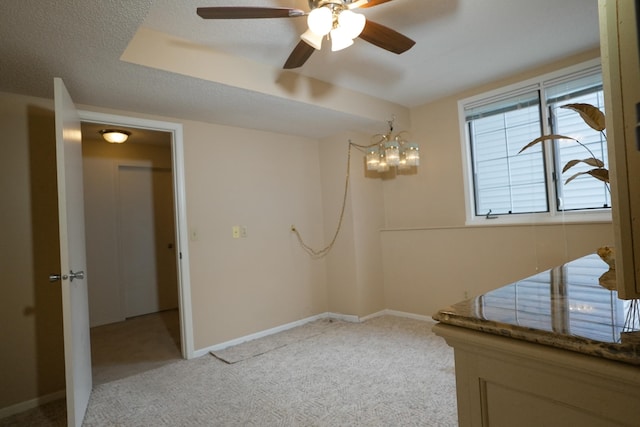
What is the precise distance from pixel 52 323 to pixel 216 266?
1.22 meters

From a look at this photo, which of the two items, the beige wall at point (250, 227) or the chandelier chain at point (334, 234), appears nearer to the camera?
the beige wall at point (250, 227)

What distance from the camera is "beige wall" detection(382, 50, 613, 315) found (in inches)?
111

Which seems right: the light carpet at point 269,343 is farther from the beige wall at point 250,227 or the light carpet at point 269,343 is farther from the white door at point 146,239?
the white door at point 146,239

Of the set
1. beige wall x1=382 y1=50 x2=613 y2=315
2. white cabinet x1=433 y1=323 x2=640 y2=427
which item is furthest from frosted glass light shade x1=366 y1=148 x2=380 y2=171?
white cabinet x1=433 y1=323 x2=640 y2=427

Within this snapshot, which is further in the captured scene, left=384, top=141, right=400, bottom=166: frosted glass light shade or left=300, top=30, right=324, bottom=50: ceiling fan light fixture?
left=384, top=141, right=400, bottom=166: frosted glass light shade

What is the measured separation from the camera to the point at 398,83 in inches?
121

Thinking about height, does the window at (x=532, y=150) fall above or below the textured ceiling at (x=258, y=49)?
below

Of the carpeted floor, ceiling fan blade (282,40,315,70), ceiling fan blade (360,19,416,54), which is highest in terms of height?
ceiling fan blade (282,40,315,70)

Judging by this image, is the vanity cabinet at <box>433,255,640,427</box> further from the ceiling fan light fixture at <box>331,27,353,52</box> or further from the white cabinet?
the ceiling fan light fixture at <box>331,27,353,52</box>

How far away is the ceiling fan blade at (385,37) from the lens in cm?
174

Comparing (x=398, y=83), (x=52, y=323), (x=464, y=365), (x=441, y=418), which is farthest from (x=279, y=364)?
(x=398, y=83)

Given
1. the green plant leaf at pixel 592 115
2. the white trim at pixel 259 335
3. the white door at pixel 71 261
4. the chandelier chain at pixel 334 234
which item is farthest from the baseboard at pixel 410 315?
the white door at pixel 71 261

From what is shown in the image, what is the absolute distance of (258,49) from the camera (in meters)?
2.34

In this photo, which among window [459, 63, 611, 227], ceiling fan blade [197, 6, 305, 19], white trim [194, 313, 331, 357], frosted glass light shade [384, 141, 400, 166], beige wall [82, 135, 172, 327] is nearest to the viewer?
ceiling fan blade [197, 6, 305, 19]
